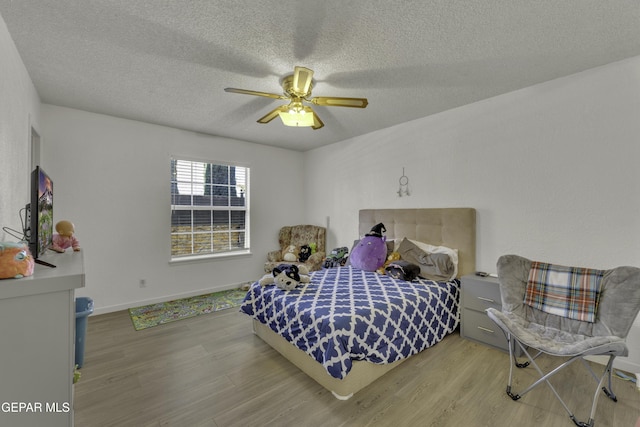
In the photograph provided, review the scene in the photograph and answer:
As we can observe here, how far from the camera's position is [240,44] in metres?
2.00

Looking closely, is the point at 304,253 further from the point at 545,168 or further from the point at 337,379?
the point at 545,168

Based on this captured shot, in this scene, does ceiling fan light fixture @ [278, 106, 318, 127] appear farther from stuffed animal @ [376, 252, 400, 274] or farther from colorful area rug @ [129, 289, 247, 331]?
colorful area rug @ [129, 289, 247, 331]

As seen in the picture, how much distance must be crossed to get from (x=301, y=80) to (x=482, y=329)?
9.28 feet

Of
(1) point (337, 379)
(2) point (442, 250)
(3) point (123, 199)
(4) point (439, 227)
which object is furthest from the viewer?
(3) point (123, 199)

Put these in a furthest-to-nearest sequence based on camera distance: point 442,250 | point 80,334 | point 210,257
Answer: point 210,257 < point 442,250 < point 80,334

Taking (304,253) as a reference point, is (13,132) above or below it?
above

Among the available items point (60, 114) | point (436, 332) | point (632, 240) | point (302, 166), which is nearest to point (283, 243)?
point (302, 166)

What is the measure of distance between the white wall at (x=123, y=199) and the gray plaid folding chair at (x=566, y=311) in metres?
3.88

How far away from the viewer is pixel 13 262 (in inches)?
41.9

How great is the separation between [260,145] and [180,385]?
3.79 m

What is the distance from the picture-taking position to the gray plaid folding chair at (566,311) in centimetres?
172

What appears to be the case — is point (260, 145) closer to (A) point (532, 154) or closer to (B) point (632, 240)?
(A) point (532, 154)

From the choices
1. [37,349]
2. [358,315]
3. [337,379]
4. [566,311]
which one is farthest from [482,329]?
[37,349]

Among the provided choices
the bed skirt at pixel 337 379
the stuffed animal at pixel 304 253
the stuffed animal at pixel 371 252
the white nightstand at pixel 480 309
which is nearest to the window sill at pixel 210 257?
the stuffed animal at pixel 304 253
